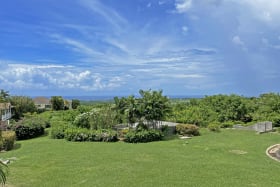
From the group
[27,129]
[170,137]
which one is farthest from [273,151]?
[27,129]

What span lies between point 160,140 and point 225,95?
12.1 m

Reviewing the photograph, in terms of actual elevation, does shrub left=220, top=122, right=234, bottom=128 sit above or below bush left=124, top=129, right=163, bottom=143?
above

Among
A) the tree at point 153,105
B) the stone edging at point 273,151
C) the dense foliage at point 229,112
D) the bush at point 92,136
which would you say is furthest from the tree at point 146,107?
the stone edging at point 273,151

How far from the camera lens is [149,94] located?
63.1 feet

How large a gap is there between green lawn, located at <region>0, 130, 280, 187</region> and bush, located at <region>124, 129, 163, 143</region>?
170 centimetres

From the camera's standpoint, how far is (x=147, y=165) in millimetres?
11273

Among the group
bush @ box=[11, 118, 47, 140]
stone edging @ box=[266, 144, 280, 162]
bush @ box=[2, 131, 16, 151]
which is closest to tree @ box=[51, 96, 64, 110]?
bush @ box=[11, 118, 47, 140]

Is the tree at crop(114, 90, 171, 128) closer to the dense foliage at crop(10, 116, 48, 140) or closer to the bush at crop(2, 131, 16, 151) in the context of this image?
the bush at crop(2, 131, 16, 151)

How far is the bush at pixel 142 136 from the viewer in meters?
17.7

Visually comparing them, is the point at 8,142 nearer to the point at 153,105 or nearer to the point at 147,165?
the point at 153,105

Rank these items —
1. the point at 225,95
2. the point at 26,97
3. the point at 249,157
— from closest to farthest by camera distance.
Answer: the point at 249,157 → the point at 225,95 → the point at 26,97

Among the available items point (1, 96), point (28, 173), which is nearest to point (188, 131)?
point (28, 173)

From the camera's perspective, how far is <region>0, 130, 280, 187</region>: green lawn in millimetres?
9242

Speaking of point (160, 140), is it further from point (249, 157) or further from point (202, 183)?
point (202, 183)
